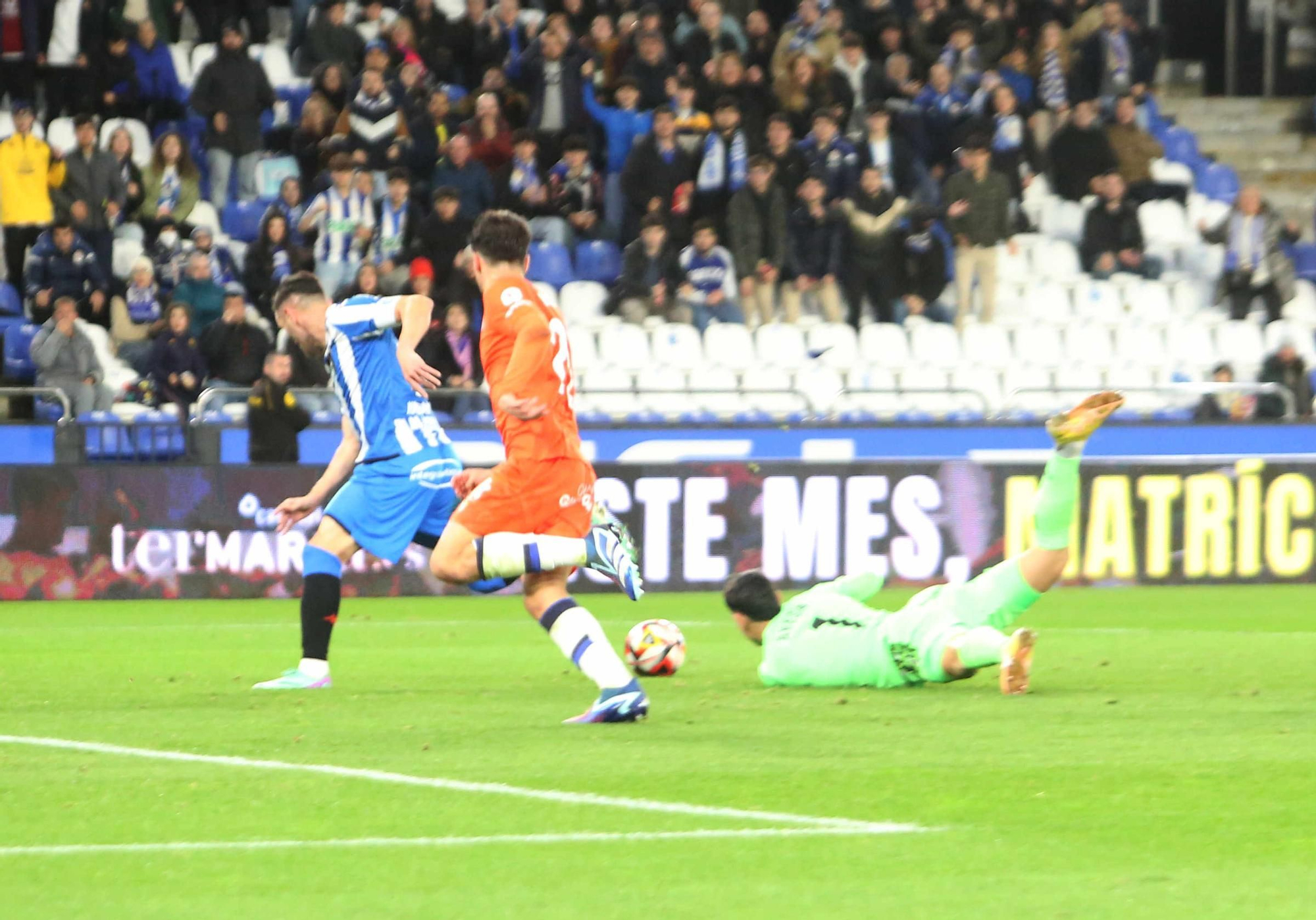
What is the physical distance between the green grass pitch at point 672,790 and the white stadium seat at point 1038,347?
9.77 metres

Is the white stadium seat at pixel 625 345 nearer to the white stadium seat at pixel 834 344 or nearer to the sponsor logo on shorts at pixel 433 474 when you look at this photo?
the white stadium seat at pixel 834 344

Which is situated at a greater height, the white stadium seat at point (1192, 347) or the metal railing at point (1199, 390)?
the white stadium seat at point (1192, 347)

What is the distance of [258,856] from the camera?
17.5 ft

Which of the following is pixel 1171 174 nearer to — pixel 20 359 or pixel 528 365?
pixel 20 359

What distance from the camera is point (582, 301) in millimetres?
20078

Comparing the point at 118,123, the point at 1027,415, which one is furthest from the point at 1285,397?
the point at 118,123

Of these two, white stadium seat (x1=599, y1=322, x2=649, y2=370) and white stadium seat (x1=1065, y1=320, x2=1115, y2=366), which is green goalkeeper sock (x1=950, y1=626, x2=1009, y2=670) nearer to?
white stadium seat (x1=599, y1=322, x2=649, y2=370)

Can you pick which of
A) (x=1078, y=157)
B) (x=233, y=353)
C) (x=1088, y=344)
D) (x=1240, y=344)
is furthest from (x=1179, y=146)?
(x=233, y=353)

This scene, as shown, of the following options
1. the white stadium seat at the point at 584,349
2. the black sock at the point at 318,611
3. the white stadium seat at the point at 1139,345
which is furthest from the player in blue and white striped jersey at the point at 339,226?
the black sock at the point at 318,611

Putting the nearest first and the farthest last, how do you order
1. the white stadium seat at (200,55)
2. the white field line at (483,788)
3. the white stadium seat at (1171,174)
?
the white field line at (483,788) → the white stadium seat at (200,55) → the white stadium seat at (1171,174)

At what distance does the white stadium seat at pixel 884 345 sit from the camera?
66.9ft

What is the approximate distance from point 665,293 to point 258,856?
14.9m

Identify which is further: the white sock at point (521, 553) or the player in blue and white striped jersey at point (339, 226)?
the player in blue and white striped jersey at point (339, 226)

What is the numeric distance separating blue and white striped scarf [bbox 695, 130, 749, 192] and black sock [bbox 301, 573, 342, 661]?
11728mm
